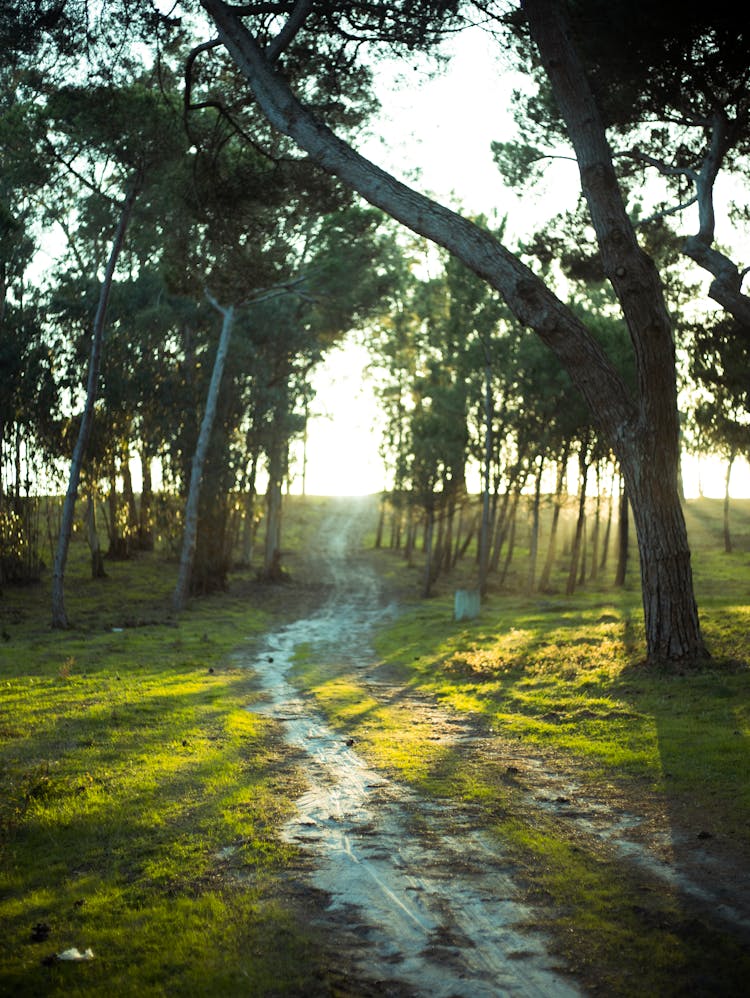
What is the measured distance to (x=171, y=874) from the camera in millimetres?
5551

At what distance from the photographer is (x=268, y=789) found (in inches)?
305

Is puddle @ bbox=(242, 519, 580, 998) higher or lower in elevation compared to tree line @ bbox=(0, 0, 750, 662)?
lower

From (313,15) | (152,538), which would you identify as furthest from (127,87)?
(152,538)

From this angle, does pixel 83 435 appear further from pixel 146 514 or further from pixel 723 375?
pixel 146 514

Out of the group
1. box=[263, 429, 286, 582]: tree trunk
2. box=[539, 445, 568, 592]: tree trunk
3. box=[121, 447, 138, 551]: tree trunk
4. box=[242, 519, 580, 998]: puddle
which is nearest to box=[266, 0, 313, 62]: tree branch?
box=[242, 519, 580, 998]: puddle

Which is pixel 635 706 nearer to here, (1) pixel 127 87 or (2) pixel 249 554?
(1) pixel 127 87

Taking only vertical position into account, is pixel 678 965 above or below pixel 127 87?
below

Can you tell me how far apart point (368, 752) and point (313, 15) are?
11.4 meters

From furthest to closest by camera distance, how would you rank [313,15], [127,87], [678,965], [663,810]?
1. [127,87]
2. [313,15]
3. [663,810]
4. [678,965]

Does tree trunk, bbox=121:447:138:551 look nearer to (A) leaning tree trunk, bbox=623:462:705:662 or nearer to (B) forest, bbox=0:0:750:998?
(B) forest, bbox=0:0:750:998

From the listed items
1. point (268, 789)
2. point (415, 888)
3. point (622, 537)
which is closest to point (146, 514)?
point (622, 537)

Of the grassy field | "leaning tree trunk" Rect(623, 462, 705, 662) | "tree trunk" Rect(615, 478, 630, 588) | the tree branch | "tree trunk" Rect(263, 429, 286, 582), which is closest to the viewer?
the grassy field

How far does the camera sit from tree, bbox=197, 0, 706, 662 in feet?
36.6

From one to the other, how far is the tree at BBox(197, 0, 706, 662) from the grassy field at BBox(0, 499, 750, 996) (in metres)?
1.74
